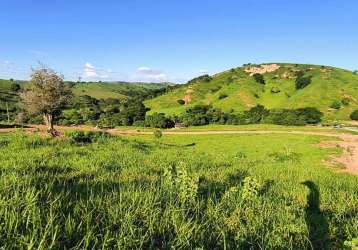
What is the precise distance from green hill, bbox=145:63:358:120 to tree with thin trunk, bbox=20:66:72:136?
262 ft

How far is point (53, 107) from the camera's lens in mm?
43812

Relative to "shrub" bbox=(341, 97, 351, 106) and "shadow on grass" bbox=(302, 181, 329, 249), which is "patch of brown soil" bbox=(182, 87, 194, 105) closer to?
"shrub" bbox=(341, 97, 351, 106)

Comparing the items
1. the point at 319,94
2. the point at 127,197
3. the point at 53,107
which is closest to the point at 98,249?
the point at 127,197

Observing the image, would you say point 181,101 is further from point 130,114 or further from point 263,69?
point 263,69

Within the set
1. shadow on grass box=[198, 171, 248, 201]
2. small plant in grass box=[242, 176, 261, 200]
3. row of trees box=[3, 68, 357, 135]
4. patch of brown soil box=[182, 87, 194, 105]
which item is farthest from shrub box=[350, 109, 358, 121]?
small plant in grass box=[242, 176, 261, 200]

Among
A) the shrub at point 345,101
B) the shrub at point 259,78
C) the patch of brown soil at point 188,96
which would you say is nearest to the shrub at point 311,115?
the shrub at point 345,101

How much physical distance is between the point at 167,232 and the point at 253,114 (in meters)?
104

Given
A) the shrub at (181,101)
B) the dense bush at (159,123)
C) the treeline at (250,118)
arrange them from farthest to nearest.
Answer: the shrub at (181,101) → the dense bush at (159,123) → the treeline at (250,118)

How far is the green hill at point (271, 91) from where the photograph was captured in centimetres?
11719

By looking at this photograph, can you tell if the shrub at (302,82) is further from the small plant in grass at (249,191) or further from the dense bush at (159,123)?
the small plant in grass at (249,191)

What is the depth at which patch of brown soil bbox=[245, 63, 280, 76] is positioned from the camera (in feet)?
555

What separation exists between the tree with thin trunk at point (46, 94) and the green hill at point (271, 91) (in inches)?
3141

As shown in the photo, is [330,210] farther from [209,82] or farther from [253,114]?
[209,82]

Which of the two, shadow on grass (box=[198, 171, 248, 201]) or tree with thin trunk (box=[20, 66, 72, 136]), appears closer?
shadow on grass (box=[198, 171, 248, 201])
